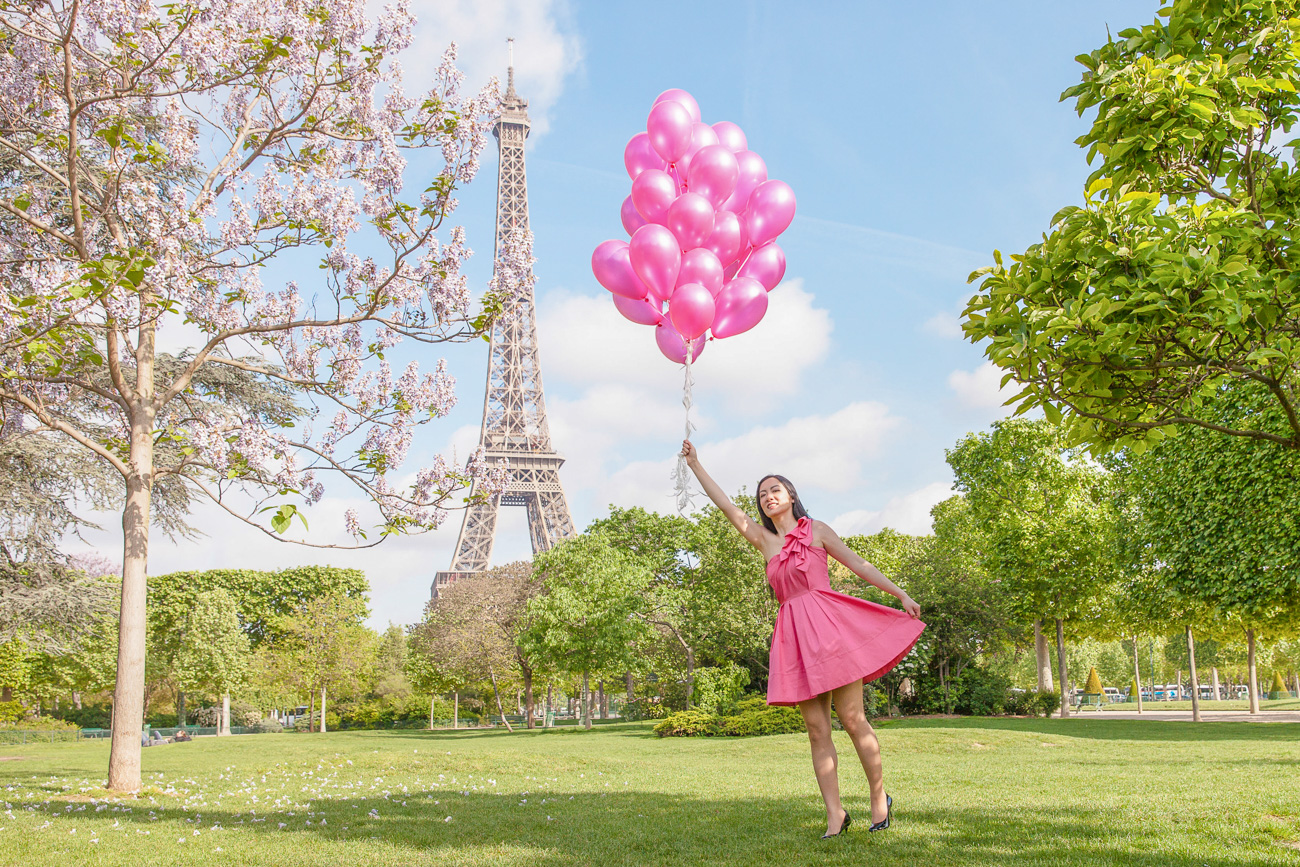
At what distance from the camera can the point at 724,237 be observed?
24.2ft

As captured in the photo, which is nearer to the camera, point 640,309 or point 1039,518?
point 640,309

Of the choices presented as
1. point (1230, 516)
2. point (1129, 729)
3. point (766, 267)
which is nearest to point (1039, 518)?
point (1129, 729)

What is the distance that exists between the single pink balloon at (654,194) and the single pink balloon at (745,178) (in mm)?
695

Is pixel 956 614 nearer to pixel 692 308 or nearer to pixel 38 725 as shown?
pixel 692 308

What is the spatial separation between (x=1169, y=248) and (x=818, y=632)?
2.63 m

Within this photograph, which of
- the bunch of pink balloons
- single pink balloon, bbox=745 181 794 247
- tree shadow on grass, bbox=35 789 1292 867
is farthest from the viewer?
single pink balloon, bbox=745 181 794 247

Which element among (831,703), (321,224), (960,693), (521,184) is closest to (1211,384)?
(831,703)

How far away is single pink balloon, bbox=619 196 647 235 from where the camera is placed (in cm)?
808

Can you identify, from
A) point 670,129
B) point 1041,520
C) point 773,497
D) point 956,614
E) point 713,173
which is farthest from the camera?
point 1041,520

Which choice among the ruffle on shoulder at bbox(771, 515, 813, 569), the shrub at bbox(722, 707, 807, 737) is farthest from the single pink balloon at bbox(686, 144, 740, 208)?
the shrub at bbox(722, 707, 807, 737)

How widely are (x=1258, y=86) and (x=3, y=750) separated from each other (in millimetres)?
33860

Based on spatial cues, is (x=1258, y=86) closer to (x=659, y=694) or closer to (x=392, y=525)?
(x=392, y=525)

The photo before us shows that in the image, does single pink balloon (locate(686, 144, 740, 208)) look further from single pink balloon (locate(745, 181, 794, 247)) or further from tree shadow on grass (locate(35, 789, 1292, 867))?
tree shadow on grass (locate(35, 789, 1292, 867))

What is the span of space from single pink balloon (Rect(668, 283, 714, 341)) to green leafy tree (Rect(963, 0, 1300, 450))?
2.60 meters
